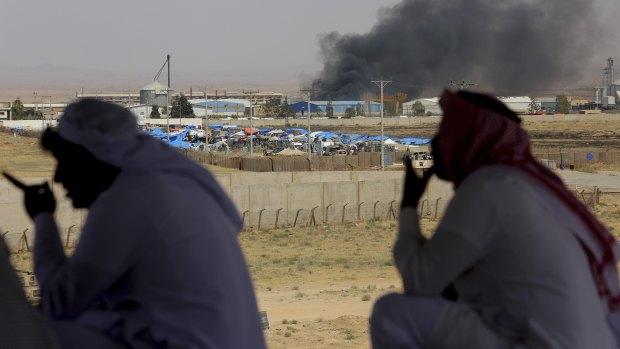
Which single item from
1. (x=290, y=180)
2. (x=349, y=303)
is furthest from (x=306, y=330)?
(x=290, y=180)

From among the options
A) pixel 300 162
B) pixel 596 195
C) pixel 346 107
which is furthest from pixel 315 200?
pixel 346 107

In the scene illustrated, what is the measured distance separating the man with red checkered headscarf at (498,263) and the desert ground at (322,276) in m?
4.25

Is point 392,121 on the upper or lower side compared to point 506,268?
lower

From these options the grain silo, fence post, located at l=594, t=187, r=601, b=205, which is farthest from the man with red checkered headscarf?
the grain silo

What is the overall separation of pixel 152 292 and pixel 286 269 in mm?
16595

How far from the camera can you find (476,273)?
3.02 m

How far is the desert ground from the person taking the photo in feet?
36.8

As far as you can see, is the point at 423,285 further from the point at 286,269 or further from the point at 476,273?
the point at 286,269

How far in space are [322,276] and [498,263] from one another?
15269mm

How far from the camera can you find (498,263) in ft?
9.77

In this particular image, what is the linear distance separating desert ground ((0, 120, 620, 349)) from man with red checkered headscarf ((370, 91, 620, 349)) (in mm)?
4254

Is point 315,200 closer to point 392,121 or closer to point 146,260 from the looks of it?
point 146,260

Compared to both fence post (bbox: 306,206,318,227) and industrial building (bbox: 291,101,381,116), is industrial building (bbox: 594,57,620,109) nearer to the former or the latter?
industrial building (bbox: 291,101,381,116)

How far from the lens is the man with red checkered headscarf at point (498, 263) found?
296cm
